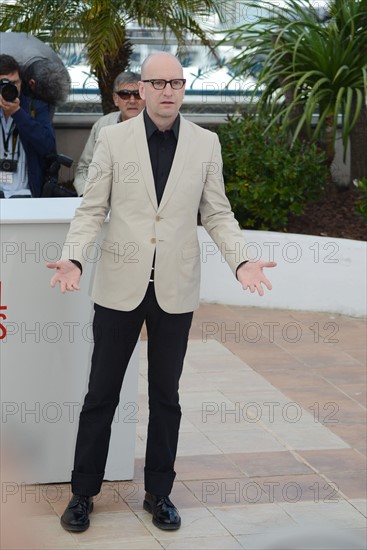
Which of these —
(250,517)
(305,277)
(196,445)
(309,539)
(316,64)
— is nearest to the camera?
(309,539)

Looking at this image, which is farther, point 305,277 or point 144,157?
point 305,277

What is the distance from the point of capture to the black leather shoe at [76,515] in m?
4.27

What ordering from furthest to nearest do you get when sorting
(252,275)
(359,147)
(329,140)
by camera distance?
(329,140), (359,147), (252,275)

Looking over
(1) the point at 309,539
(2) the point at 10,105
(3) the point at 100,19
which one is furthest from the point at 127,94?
(1) the point at 309,539

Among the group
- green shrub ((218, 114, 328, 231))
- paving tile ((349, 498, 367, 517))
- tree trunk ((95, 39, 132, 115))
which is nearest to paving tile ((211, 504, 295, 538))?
paving tile ((349, 498, 367, 517))

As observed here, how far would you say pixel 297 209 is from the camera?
8961 millimetres

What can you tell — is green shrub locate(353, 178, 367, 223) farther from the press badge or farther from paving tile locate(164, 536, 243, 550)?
paving tile locate(164, 536, 243, 550)

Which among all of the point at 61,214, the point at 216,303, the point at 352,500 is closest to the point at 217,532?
the point at 352,500

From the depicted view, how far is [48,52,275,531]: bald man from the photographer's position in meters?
4.12

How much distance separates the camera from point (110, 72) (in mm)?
9805

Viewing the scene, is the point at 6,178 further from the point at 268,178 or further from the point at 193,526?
the point at 193,526

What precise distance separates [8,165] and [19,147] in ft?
0.50

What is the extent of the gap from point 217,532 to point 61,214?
150 centimetres

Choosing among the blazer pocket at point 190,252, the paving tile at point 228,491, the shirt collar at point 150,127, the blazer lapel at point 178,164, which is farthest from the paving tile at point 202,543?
the shirt collar at point 150,127
